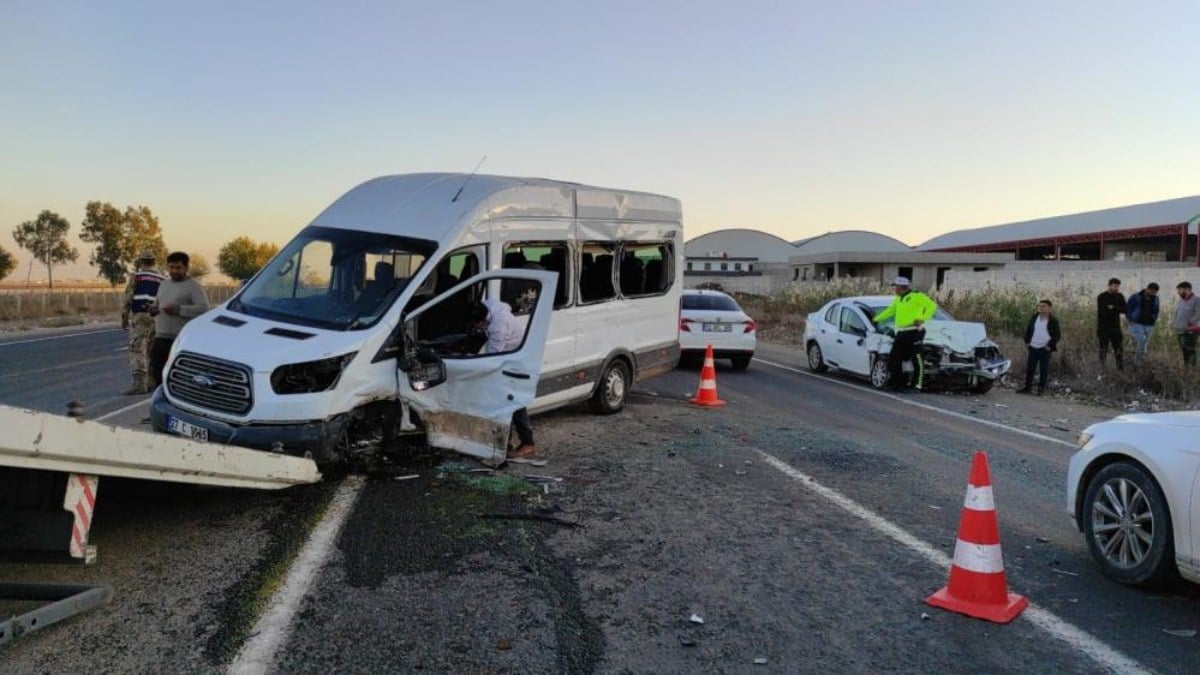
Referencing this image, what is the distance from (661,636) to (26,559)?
339cm

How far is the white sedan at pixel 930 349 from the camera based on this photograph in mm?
13180

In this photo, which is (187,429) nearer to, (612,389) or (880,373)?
(612,389)

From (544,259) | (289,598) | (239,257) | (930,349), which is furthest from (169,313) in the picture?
(239,257)

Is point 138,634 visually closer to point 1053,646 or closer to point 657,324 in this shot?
point 1053,646

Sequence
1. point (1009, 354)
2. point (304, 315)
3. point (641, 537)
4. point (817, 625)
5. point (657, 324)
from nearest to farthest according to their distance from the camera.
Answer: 1. point (817, 625)
2. point (641, 537)
3. point (304, 315)
4. point (657, 324)
5. point (1009, 354)

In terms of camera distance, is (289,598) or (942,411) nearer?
(289,598)

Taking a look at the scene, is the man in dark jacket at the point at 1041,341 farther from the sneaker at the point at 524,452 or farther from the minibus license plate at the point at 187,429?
the minibus license plate at the point at 187,429

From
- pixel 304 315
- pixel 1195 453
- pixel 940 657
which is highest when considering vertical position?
pixel 304 315

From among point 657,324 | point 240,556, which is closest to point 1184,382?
point 657,324

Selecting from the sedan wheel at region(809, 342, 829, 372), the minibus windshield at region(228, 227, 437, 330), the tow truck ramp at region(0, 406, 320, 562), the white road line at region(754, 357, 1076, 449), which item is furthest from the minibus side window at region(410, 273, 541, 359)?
the sedan wheel at region(809, 342, 829, 372)

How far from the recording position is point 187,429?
6.03 m

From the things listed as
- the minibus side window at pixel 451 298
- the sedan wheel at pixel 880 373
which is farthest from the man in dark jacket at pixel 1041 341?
the minibus side window at pixel 451 298

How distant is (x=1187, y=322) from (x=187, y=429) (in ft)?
50.0

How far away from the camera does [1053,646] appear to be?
13.1 ft
